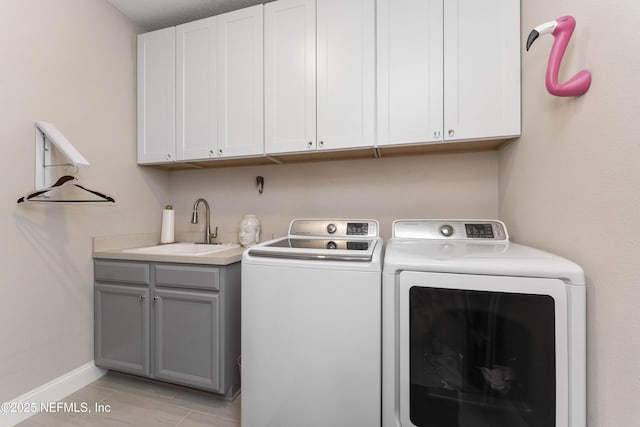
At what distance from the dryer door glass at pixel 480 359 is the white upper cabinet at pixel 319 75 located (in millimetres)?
1003

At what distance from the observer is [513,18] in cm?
133

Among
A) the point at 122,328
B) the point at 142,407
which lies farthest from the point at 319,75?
the point at 142,407

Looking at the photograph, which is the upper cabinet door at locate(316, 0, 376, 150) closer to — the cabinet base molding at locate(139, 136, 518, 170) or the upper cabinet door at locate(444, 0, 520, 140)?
the cabinet base molding at locate(139, 136, 518, 170)

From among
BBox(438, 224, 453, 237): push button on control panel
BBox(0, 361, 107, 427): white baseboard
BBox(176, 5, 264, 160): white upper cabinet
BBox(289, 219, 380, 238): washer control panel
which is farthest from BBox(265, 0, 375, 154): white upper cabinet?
BBox(0, 361, 107, 427): white baseboard

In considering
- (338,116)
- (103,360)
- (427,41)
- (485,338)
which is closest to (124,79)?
(338,116)

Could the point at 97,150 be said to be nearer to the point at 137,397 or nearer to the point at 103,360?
the point at 103,360

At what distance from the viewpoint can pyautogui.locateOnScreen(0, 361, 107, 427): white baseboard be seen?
135cm

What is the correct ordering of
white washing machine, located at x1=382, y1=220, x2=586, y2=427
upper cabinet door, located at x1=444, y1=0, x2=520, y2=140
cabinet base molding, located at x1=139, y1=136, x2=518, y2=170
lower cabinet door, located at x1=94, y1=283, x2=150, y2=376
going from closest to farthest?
white washing machine, located at x1=382, y1=220, x2=586, y2=427
upper cabinet door, located at x1=444, y1=0, x2=520, y2=140
cabinet base molding, located at x1=139, y1=136, x2=518, y2=170
lower cabinet door, located at x1=94, y1=283, x2=150, y2=376

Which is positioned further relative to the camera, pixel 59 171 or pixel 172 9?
pixel 172 9

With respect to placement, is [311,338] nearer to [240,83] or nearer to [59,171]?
[240,83]

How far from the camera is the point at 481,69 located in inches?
54.4

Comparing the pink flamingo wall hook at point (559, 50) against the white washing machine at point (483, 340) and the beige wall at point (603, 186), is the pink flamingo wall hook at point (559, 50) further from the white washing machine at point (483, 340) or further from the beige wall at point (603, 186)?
the white washing machine at point (483, 340)

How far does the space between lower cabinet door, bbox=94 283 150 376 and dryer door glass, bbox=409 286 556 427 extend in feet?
5.28

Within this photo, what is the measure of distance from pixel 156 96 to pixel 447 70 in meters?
2.00
